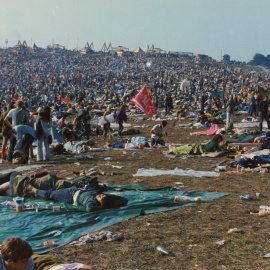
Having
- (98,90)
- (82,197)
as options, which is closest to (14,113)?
(82,197)

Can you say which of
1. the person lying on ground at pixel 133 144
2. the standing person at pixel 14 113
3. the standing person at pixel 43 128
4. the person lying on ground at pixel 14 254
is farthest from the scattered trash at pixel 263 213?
the person lying on ground at pixel 133 144

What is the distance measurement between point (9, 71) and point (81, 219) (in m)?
74.3

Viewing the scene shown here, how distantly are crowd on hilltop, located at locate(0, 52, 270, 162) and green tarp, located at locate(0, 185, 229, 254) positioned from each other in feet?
15.5

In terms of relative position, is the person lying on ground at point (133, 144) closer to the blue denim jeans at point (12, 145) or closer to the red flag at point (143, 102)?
the blue denim jeans at point (12, 145)

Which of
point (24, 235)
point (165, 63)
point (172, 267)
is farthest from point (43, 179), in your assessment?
point (165, 63)

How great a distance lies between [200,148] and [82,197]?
6.51 m

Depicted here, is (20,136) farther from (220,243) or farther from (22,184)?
(220,243)

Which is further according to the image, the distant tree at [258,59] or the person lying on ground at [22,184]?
the distant tree at [258,59]

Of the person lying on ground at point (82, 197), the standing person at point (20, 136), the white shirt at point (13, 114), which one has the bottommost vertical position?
the person lying on ground at point (82, 197)

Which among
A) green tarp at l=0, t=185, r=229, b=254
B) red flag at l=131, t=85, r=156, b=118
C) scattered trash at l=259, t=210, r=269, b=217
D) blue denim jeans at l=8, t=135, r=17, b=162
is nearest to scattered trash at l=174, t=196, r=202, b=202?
green tarp at l=0, t=185, r=229, b=254

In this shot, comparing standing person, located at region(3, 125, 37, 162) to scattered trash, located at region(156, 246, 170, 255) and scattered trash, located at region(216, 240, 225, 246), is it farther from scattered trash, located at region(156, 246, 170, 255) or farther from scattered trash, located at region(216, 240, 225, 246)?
scattered trash, located at region(216, 240, 225, 246)

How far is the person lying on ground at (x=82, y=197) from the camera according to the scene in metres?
6.58

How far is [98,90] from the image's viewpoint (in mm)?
50906

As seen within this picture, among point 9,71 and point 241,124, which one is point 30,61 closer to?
point 9,71
